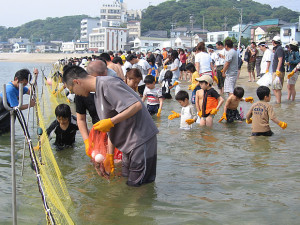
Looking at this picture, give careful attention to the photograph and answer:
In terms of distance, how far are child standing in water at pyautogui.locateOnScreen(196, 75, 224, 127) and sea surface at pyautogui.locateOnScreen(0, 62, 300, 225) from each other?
2.85ft

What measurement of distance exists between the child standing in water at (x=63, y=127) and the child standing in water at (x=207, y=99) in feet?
9.50

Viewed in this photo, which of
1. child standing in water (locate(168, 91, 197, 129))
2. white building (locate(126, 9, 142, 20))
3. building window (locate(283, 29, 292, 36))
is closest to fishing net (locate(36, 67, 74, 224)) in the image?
child standing in water (locate(168, 91, 197, 129))

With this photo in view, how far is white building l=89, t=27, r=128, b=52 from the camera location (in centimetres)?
12194

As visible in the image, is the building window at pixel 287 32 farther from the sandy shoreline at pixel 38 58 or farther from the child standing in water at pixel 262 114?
the sandy shoreline at pixel 38 58

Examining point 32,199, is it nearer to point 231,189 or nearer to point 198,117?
point 231,189

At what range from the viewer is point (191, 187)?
15.3 feet

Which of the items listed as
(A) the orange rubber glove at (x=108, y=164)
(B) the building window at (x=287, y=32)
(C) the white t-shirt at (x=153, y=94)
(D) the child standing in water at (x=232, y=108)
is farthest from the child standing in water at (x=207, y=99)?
(B) the building window at (x=287, y=32)

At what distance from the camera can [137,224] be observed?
12.0 ft

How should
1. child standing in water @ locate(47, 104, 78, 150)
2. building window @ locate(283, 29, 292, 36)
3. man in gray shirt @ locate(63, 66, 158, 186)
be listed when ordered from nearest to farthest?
1. man in gray shirt @ locate(63, 66, 158, 186)
2. child standing in water @ locate(47, 104, 78, 150)
3. building window @ locate(283, 29, 292, 36)

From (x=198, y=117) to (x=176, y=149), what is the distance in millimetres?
1902

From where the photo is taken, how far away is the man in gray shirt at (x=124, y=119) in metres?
3.63

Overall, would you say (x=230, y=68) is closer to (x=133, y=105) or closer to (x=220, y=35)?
(x=133, y=105)

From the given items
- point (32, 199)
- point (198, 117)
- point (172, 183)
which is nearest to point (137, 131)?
point (172, 183)

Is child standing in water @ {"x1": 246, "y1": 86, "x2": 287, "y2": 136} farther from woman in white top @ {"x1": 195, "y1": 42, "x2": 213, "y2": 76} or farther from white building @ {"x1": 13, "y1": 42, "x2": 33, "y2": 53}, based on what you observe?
white building @ {"x1": 13, "y1": 42, "x2": 33, "y2": 53}
